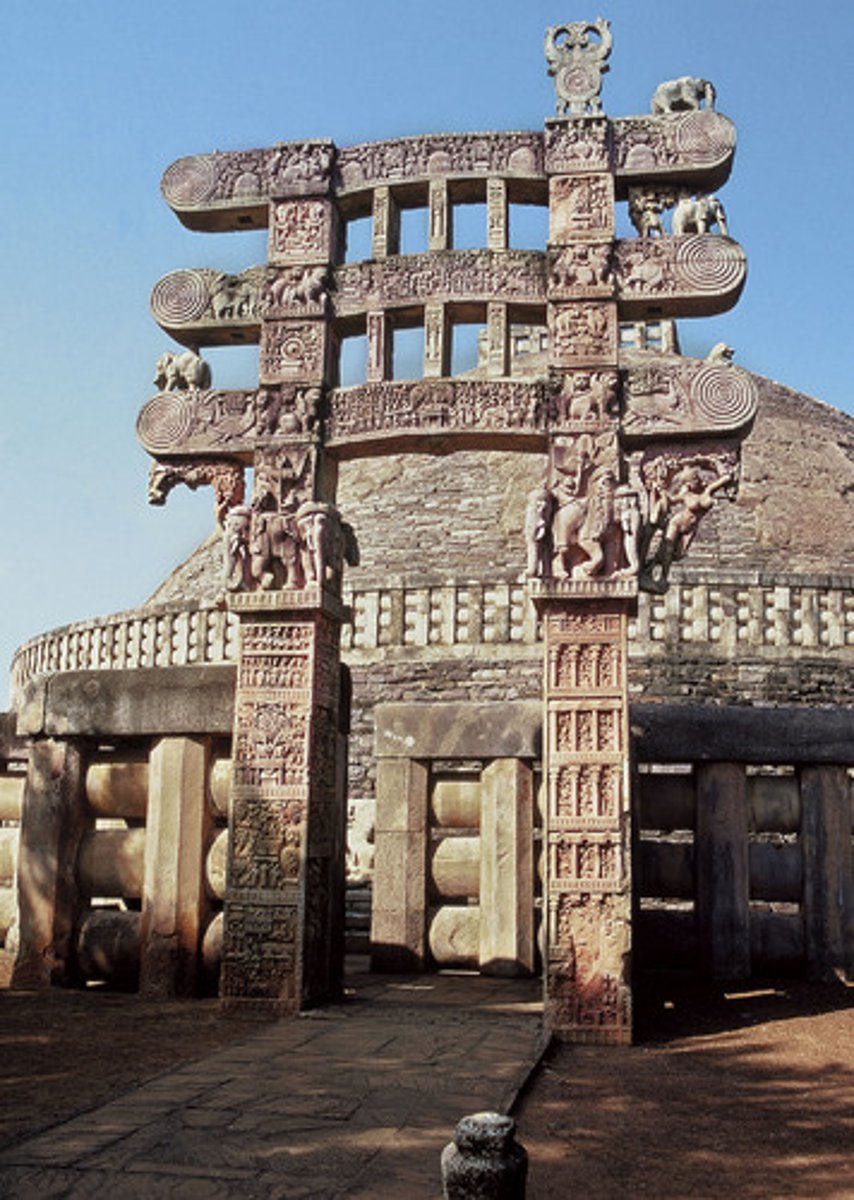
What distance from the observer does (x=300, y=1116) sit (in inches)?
163

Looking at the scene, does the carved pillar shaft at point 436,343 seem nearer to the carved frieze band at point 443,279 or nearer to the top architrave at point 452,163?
the carved frieze band at point 443,279

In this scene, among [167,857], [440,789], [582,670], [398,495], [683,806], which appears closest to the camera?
[582,670]

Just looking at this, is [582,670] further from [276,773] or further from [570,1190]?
[570,1190]

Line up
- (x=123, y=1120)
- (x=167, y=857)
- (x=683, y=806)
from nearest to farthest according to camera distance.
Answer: (x=123, y=1120), (x=167, y=857), (x=683, y=806)

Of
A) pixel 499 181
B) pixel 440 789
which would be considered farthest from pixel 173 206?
pixel 440 789

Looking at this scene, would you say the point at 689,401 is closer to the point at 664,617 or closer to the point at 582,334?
the point at 582,334

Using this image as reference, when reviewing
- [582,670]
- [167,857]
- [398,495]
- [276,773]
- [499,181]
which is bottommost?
[167,857]

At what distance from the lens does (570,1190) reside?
3.57 meters

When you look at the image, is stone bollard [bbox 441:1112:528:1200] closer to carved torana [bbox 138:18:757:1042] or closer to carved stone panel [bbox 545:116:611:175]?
carved torana [bbox 138:18:757:1042]

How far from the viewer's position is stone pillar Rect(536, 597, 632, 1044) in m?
5.98

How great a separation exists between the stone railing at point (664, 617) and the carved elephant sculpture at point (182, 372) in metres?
6.73

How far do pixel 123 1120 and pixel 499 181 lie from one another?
220 inches

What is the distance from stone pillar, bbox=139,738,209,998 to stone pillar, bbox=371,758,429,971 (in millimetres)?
1403

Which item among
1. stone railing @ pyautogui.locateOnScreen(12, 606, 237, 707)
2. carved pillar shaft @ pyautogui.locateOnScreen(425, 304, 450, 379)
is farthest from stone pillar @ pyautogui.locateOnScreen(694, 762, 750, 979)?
stone railing @ pyautogui.locateOnScreen(12, 606, 237, 707)
